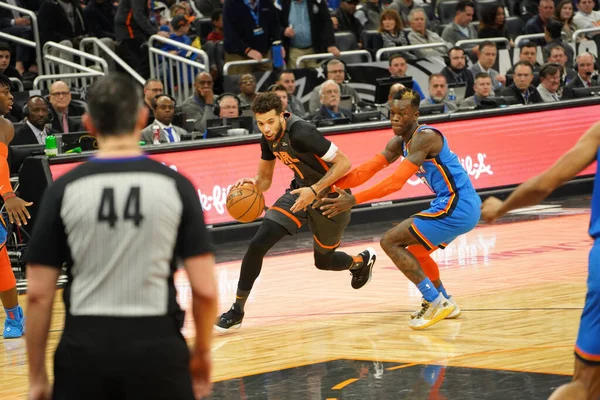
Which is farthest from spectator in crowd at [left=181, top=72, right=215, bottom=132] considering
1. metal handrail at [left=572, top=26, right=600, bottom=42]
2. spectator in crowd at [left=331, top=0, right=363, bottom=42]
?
metal handrail at [left=572, top=26, right=600, bottom=42]

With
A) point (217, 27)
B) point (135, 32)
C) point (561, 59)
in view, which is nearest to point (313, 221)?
point (135, 32)

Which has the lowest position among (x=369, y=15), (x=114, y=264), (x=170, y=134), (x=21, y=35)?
(x=170, y=134)

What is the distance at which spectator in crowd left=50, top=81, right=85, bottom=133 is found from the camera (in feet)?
45.6

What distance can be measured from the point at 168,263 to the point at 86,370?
42cm

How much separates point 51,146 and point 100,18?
234 inches

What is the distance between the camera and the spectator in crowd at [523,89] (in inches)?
643

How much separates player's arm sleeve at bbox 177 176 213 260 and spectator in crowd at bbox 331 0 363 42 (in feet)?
51.9

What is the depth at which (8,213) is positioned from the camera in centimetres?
862

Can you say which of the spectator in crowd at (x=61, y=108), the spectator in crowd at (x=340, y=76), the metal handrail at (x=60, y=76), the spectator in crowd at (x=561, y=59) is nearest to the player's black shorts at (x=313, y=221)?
the spectator in crowd at (x=61, y=108)

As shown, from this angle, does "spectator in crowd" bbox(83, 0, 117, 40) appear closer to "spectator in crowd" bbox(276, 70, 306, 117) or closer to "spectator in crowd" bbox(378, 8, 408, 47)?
"spectator in crowd" bbox(276, 70, 306, 117)

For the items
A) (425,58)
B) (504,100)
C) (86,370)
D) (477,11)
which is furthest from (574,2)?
(86,370)

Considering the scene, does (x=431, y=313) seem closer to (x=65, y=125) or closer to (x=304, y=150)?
(x=304, y=150)

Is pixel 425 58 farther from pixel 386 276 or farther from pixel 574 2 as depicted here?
pixel 386 276

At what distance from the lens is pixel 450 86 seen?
1670 centimetres
